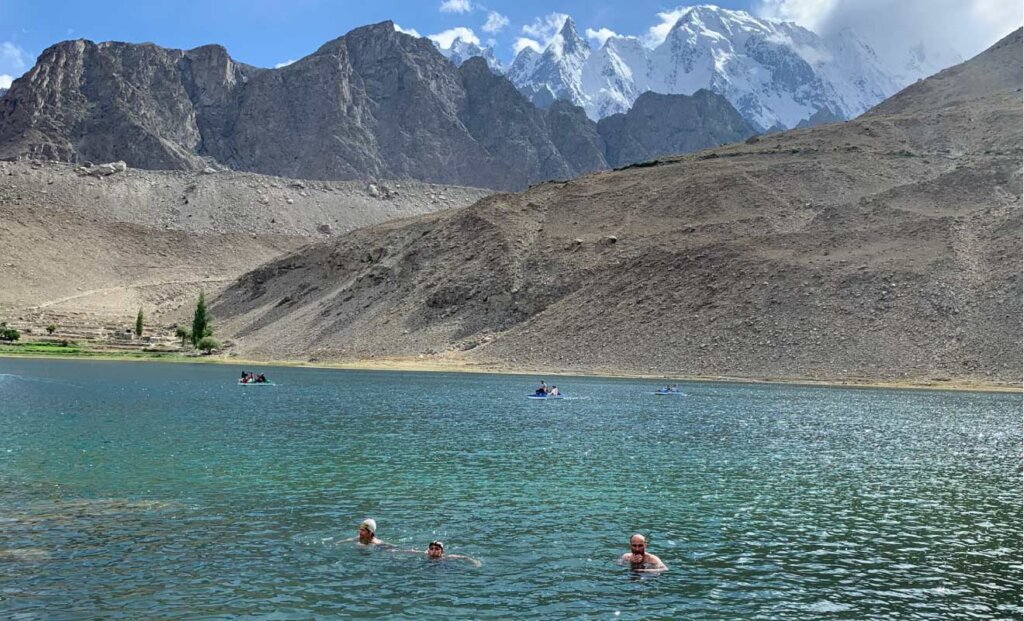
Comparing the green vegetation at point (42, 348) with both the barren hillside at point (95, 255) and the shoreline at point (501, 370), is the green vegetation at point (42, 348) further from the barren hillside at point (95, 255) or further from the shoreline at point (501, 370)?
the barren hillside at point (95, 255)

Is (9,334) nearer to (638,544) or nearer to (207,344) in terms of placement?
(207,344)

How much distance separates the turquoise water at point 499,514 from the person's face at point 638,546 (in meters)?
0.61

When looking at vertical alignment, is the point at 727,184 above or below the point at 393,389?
above

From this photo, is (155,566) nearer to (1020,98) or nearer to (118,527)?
(118,527)

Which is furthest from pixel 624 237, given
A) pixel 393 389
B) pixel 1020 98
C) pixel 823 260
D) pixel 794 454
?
pixel 794 454

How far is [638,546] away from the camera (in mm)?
22625

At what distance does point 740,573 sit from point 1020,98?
164 meters

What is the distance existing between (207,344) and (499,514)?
374 feet

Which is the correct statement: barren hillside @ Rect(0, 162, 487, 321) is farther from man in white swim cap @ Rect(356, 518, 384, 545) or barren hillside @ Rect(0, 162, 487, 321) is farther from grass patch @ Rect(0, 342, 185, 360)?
man in white swim cap @ Rect(356, 518, 384, 545)

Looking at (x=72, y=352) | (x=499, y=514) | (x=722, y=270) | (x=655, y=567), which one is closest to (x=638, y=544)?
(x=655, y=567)

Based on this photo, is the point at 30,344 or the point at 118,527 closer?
the point at 118,527

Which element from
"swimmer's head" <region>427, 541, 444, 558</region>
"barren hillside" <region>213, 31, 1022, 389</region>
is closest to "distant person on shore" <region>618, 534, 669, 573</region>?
"swimmer's head" <region>427, 541, 444, 558</region>

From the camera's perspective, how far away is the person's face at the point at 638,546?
22.5 metres

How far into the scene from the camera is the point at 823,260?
11406cm
